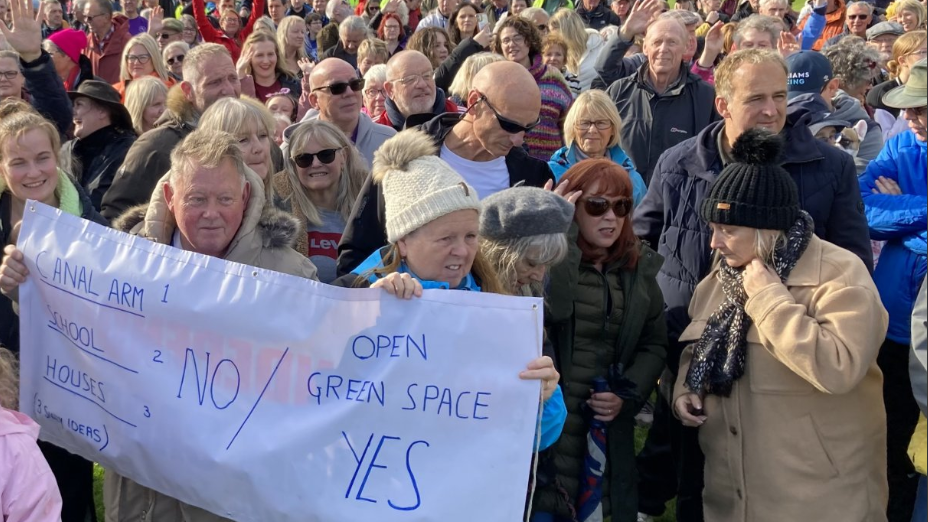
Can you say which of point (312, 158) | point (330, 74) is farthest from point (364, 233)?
point (330, 74)

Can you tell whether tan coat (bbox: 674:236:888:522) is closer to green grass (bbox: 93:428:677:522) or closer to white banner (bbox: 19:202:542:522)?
white banner (bbox: 19:202:542:522)

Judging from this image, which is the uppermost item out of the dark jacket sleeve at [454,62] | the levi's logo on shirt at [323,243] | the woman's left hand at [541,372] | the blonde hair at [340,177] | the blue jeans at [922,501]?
the woman's left hand at [541,372]

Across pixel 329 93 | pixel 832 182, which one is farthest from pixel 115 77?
pixel 832 182

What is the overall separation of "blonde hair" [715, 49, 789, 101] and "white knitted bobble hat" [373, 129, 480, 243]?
170 centimetres

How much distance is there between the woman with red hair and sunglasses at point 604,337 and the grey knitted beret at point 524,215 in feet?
1.01

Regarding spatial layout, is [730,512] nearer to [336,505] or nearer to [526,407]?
[526,407]

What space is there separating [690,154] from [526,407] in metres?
2.02

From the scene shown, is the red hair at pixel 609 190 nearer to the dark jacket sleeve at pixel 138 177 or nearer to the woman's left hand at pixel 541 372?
the woman's left hand at pixel 541 372

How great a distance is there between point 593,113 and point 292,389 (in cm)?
346

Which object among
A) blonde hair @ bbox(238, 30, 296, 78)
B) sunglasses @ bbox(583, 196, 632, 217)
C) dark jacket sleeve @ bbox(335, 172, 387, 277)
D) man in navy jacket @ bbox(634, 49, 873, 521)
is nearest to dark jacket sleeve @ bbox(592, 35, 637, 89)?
blonde hair @ bbox(238, 30, 296, 78)

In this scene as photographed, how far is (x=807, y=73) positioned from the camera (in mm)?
5793

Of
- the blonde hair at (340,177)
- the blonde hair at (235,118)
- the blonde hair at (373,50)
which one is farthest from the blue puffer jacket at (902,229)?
the blonde hair at (373,50)

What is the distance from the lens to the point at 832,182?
4172 mm

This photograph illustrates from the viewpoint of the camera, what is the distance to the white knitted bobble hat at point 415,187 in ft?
10.2
